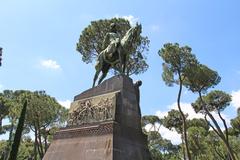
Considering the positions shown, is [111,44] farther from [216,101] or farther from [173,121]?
[173,121]

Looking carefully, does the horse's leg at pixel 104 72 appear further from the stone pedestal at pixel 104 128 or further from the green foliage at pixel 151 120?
the green foliage at pixel 151 120

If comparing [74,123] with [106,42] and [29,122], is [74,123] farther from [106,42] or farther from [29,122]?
[29,122]

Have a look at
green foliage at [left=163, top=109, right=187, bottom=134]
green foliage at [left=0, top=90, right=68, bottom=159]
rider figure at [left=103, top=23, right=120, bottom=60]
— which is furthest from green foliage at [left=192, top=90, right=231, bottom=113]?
rider figure at [left=103, top=23, right=120, bottom=60]

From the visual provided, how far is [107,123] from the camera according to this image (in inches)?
392

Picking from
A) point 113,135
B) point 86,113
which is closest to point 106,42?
point 86,113

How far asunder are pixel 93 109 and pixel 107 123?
1.30m

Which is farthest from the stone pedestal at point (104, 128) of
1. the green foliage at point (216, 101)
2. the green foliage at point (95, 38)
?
the green foliage at point (216, 101)

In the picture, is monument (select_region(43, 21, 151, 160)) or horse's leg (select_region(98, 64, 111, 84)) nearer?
monument (select_region(43, 21, 151, 160))

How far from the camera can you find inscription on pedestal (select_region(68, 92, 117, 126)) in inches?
413

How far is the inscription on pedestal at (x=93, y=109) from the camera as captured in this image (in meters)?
10.5

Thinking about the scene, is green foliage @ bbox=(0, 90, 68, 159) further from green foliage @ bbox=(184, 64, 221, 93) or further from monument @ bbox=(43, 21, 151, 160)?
monument @ bbox=(43, 21, 151, 160)

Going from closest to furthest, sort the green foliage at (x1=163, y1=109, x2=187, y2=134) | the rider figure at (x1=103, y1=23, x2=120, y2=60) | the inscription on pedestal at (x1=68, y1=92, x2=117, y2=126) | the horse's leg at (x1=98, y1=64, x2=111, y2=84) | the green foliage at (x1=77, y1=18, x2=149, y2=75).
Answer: the inscription on pedestal at (x1=68, y1=92, x2=117, y2=126) < the rider figure at (x1=103, y1=23, x2=120, y2=60) < the horse's leg at (x1=98, y1=64, x2=111, y2=84) < the green foliage at (x1=77, y1=18, x2=149, y2=75) < the green foliage at (x1=163, y1=109, x2=187, y2=134)

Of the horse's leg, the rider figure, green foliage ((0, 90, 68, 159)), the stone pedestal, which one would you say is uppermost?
green foliage ((0, 90, 68, 159))

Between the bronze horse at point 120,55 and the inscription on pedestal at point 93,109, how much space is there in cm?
136
